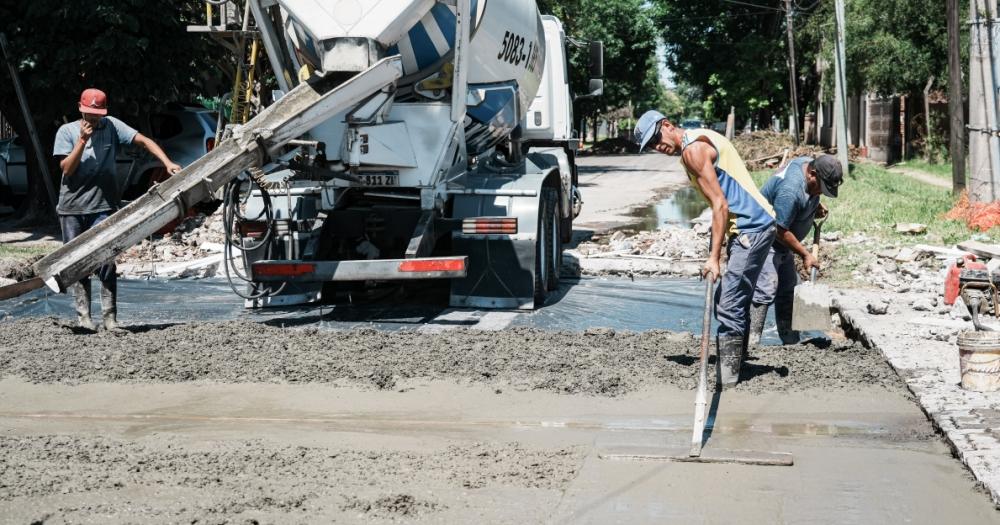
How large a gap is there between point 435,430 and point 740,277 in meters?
2.05

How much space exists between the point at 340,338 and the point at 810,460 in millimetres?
3859

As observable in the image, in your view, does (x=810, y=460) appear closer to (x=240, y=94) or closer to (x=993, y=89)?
(x=240, y=94)

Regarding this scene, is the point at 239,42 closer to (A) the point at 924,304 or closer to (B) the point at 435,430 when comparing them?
(B) the point at 435,430

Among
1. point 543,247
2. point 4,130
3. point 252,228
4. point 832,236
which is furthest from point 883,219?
point 4,130

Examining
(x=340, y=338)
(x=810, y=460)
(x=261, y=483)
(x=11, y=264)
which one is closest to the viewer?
(x=261, y=483)

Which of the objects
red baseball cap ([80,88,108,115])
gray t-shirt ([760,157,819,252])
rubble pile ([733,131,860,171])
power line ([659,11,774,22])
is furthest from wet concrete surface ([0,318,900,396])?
power line ([659,11,774,22])

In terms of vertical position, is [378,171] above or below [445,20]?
below

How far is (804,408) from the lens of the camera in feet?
19.3

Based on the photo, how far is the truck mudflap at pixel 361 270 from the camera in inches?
320

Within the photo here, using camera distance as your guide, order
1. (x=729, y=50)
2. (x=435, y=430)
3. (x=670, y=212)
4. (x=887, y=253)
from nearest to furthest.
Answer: (x=435, y=430)
(x=887, y=253)
(x=670, y=212)
(x=729, y=50)

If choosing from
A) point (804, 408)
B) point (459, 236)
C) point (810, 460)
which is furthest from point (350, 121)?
point (810, 460)

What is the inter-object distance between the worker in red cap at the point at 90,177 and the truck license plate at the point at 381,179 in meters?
1.50

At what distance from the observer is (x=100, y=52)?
14.2 meters

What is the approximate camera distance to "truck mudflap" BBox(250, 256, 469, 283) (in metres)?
8.12
